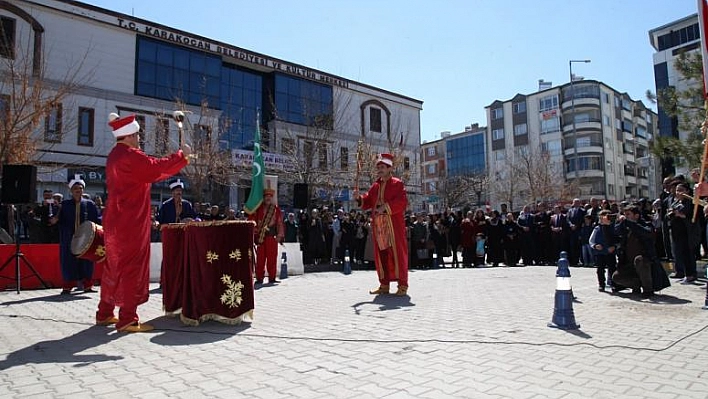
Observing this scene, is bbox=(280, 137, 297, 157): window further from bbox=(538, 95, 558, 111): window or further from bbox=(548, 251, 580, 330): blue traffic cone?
bbox=(538, 95, 558, 111): window

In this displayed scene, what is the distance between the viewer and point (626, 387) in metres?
3.50

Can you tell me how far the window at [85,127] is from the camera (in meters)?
26.7

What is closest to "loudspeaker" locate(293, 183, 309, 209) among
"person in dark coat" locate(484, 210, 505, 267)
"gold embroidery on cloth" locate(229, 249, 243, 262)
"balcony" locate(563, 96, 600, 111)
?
"person in dark coat" locate(484, 210, 505, 267)

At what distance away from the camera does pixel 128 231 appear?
5852mm

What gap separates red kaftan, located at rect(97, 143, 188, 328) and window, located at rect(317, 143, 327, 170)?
2221 cm

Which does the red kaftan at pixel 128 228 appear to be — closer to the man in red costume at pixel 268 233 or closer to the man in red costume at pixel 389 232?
the man in red costume at pixel 389 232

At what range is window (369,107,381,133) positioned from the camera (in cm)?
4176

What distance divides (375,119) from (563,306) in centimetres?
3743

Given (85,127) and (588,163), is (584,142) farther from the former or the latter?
(85,127)

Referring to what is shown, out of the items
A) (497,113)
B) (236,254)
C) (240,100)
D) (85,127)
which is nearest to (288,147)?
(240,100)

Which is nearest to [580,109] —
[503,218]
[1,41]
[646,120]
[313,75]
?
[646,120]

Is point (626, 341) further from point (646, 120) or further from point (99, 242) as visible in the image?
point (646, 120)

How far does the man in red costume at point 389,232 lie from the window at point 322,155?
1948cm

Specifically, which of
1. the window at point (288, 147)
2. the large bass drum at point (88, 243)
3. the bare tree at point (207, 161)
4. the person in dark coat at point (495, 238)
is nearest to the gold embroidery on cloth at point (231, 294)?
the large bass drum at point (88, 243)
